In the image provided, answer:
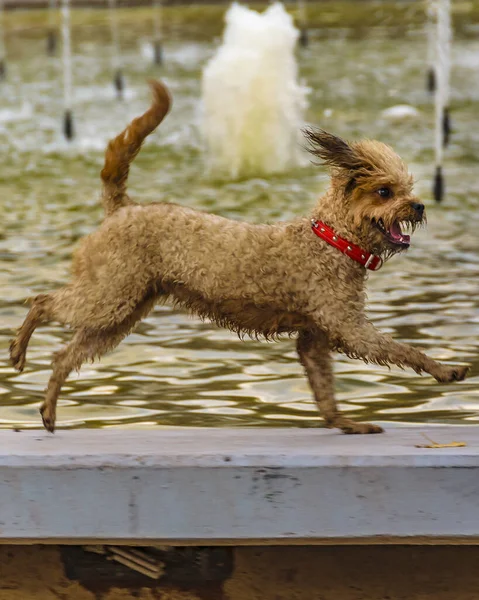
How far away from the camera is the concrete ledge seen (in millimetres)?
4438

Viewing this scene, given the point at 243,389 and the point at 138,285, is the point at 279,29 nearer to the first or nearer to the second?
the point at 243,389

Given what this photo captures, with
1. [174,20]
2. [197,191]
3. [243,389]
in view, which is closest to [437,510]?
[243,389]

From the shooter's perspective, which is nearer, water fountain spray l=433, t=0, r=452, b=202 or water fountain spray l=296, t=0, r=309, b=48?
water fountain spray l=433, t=0, r=452, b=202

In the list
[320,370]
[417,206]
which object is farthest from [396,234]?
[320,370]

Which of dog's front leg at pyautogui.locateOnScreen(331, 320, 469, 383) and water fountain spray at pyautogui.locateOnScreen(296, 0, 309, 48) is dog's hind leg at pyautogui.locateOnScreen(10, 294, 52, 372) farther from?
water fountain spray at pyautogui.locateOnScreen(296, 0, 309, 48)

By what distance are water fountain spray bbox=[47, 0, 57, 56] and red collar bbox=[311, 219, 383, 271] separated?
25.5 meters

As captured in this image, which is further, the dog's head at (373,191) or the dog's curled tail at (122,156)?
the dog's curled tail at (122,156)

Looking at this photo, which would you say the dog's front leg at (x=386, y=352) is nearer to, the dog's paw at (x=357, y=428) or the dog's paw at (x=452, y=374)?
the dog's paw at (x=452, y=374)

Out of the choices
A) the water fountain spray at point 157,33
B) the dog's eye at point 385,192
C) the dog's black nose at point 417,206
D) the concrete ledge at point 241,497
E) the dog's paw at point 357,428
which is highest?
the dog's eye at point 385,192

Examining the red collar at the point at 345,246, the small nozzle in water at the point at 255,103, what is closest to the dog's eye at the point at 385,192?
the red collar at the point at 345,246

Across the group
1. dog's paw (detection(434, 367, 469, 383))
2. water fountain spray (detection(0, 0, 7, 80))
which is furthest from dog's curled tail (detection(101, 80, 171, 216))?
water fountain spray (detection(0, 0, 7, 80))

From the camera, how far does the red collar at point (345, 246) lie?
18.1 ft

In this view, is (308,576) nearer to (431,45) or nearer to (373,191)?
(373,191)

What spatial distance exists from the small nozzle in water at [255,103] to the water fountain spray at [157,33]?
36.2ft
